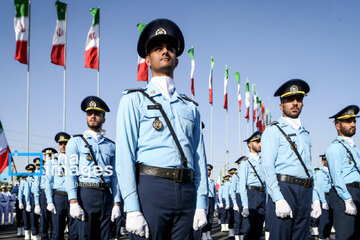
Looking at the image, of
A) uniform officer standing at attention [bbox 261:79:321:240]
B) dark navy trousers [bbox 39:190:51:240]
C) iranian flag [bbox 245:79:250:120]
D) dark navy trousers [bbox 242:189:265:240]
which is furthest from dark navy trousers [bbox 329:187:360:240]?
iranian flag [bbox 245:79:250:120]

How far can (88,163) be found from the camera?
225 inches

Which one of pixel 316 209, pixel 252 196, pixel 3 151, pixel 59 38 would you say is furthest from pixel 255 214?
pixel 3 151

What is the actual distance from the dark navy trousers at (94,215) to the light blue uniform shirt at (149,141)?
9.49 ft

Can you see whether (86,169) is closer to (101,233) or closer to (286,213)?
(101,233)

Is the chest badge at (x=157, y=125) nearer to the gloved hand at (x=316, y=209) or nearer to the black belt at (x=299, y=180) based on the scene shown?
the black belt at (x=299, y=180)

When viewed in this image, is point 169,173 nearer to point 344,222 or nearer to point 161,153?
point 161,153

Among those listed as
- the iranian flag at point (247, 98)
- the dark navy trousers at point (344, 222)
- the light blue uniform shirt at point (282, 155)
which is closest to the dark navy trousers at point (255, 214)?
the dark navy trousers at point (344, 222)

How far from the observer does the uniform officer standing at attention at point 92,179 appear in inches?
211

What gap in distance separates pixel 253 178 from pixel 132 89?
7218 mm

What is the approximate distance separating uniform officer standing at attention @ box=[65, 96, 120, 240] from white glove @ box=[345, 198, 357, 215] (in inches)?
136

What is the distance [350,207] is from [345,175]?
701mm

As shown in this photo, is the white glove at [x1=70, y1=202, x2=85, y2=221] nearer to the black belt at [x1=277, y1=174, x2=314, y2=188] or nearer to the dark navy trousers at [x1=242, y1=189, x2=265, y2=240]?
the black belt at [x1=277, y1=174, x2=314, y2=188]

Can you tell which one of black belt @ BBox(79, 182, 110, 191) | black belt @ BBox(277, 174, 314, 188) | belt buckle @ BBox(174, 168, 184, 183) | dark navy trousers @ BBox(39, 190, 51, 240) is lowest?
dark navy trousers @ BBox(39, 190, 51, 240)

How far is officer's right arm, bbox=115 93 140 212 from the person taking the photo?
2.63 m
